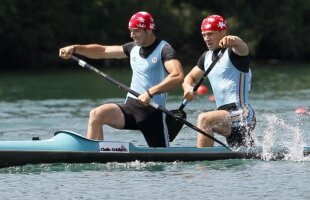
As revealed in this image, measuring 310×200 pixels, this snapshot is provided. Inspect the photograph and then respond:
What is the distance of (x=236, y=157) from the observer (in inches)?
511

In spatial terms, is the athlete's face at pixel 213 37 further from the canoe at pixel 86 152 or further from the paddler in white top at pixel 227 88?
the canoe at pixel 86 152

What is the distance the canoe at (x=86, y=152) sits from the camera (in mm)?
12609

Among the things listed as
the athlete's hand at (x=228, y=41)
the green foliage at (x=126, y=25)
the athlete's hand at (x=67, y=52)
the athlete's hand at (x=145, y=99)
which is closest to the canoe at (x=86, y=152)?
the athlete's hand at (x=145, y=99)

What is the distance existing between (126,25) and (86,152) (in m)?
37.0

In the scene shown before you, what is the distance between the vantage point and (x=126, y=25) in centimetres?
4947

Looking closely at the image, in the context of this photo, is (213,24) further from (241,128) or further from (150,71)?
(241,128)

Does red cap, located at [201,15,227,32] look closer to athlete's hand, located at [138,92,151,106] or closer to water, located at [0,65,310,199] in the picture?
athlete's hand, located at [138,92,151,106]

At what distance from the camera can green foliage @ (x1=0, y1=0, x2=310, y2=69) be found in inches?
1786

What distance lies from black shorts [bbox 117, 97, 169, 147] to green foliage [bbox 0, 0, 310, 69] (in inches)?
1257

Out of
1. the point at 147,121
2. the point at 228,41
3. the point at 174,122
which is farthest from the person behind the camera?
the point at 174,122

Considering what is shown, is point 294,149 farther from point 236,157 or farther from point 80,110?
point 80,110

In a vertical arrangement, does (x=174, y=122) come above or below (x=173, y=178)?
above

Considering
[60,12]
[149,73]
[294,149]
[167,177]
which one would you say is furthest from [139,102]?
[60,12]

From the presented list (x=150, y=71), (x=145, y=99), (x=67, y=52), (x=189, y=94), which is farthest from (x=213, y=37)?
(x=67, y=52)
